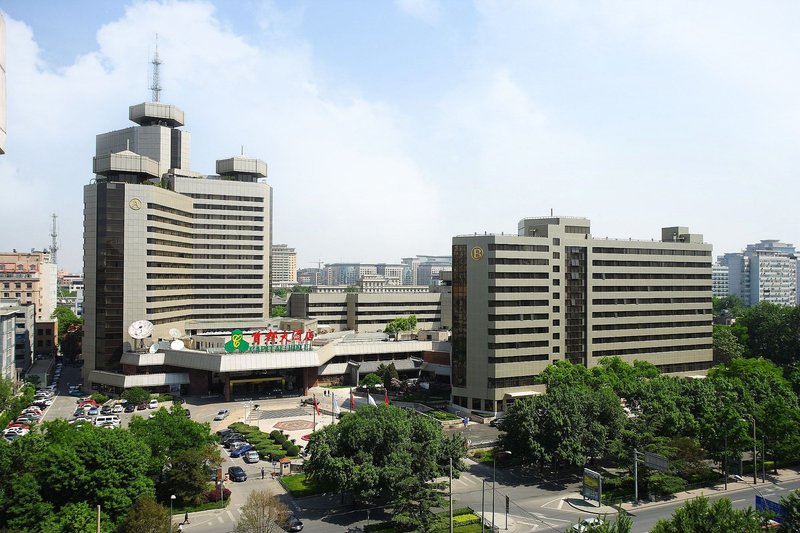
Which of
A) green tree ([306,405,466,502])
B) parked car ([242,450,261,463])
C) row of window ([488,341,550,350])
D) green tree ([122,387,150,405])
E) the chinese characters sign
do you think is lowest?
parked car ([242,450,261,463])

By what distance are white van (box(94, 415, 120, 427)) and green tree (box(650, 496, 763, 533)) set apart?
233 feet

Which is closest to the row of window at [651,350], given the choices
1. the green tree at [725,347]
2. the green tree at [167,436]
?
the green tree at [725,347]

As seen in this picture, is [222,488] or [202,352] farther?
[202,352]

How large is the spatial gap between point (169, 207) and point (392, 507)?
86.0 m

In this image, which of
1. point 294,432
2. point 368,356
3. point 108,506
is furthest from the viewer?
point 368,356

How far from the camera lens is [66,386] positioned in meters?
115

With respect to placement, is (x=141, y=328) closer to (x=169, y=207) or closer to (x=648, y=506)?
(x=169, y=207)

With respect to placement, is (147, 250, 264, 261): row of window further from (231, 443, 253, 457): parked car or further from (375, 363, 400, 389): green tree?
(231, 443, 253, 457): parked car

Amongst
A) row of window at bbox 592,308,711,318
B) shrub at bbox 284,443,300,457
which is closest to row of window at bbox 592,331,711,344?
row of window at bbox 592,308,711,318

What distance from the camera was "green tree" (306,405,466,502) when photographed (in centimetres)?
5153

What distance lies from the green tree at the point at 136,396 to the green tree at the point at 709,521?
81930 millimetres

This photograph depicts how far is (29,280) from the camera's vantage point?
6339 inches

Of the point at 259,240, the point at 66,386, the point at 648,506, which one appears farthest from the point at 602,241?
the point at 66,386

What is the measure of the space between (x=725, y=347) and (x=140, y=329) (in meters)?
113
